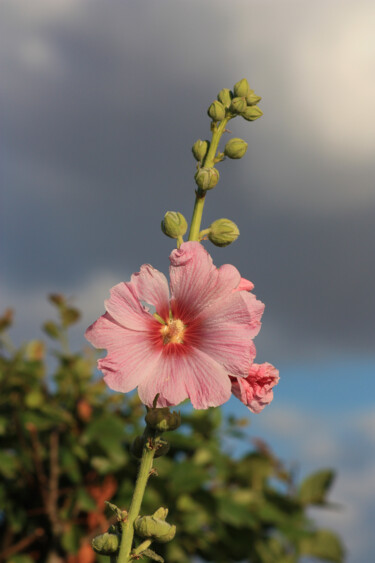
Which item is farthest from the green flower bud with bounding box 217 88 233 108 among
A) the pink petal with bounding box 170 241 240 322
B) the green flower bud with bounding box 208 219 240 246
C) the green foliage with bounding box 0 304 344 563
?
the green foliage with bounding box 0 304 344 563

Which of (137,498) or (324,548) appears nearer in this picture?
(137,498)

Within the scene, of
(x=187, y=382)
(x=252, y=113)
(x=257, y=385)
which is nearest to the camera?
(x=187, y=382)

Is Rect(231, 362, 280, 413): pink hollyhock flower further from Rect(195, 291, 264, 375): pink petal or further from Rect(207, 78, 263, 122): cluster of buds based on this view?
Rect(207, 78, 263, 122): cluster of buds

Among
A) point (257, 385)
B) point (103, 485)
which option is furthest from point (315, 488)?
point (257, 385)

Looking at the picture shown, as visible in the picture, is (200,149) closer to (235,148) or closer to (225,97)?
(235,148)

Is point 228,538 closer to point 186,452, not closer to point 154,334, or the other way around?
point 186,452
